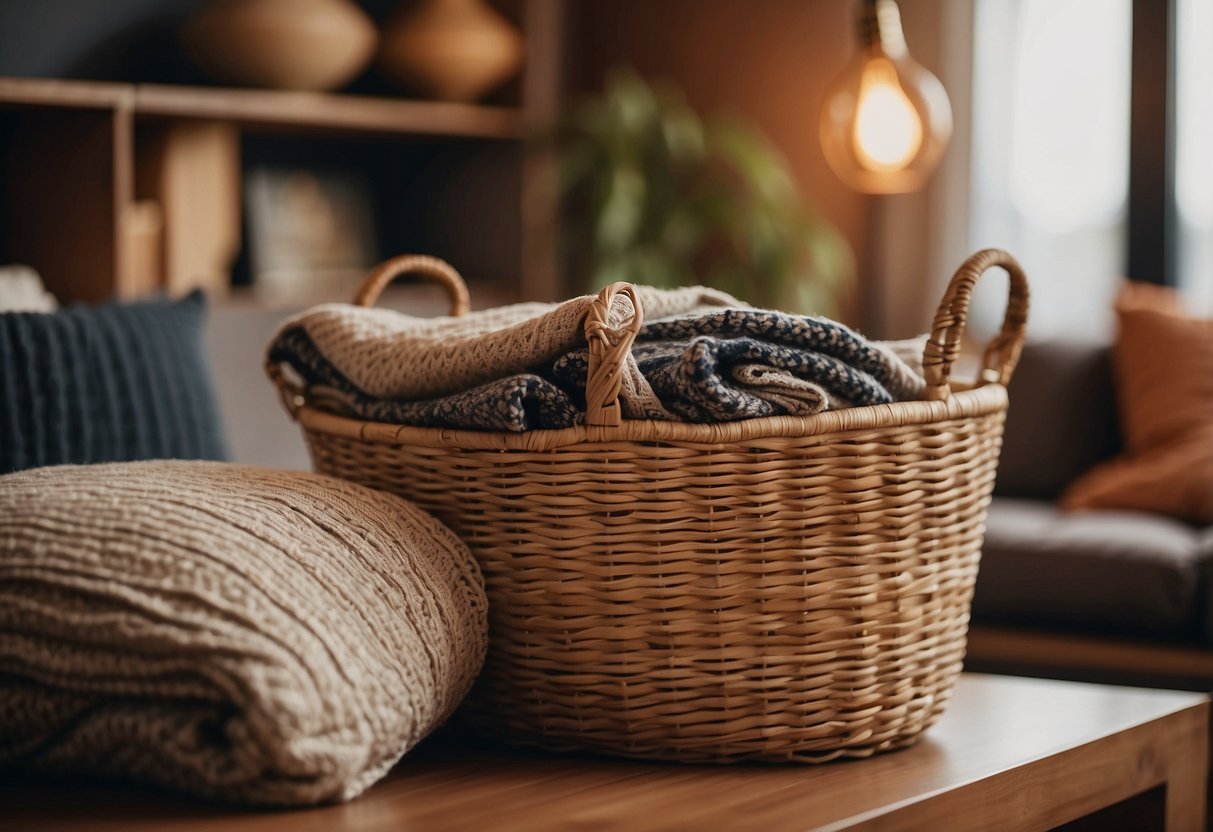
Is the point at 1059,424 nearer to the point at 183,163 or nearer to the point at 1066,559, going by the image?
the point at 1066,559

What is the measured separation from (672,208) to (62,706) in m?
2.31

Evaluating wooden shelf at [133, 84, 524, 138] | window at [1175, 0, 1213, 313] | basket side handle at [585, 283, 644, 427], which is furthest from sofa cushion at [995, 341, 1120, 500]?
basket side handle at [585, 283, 644, 427]

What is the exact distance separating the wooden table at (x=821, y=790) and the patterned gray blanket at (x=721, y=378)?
0.19m

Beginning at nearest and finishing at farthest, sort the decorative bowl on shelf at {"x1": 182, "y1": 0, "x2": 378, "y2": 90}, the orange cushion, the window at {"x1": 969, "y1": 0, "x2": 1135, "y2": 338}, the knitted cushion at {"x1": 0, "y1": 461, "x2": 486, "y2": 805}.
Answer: the knitted cushion at {"x1": 0, "y1": 461, "x2": 486, "y2": 805} → the orange cushion → the decorative bowl on shelf at {"x1": 182, "y1": 0, "x2": 378, "y2": 90} → the window at {"x1": 969, "y1": 0, "x2": 1135, "y2": 338}

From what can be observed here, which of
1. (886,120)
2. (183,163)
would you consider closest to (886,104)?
(886,120)

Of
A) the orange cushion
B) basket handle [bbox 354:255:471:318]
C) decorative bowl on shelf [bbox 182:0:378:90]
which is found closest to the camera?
basket handle [bbox 354:255:471:318]

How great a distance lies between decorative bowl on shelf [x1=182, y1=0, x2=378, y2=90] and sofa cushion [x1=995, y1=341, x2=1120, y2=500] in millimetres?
1411

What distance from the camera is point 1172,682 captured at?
1.94 metres

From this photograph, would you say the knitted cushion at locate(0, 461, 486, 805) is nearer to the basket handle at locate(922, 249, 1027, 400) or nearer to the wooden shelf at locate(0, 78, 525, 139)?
the basket handle at locate(922, 249, 1027, 400)

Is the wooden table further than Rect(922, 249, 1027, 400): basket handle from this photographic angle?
No

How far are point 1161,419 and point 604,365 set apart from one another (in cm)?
189

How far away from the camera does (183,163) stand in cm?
247

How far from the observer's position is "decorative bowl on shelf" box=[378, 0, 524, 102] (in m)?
2.79

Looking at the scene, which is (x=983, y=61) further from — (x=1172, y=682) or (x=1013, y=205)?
(x=1172, y=682)
